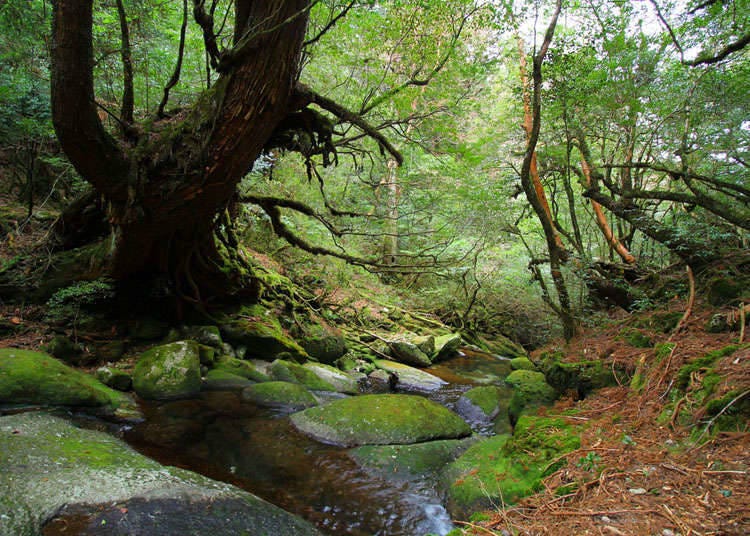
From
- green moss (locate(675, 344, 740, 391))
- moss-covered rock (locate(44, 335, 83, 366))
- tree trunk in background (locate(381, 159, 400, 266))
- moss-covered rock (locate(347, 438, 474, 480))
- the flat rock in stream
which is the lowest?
moss-covered rock (locate(347, 438, 474, 480))

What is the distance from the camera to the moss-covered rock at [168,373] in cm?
491

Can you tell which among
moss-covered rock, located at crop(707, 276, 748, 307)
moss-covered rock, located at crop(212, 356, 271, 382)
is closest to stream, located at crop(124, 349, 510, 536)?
moss-covered rock, located at crop(212, 356, 271, 382)

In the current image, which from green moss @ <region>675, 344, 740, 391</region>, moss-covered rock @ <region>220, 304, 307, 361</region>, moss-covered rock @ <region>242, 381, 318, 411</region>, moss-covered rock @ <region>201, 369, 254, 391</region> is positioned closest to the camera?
green moss @ <region>675, 344, 740, 391</region>

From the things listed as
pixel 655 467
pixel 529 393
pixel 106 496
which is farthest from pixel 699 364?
pixel 106 496

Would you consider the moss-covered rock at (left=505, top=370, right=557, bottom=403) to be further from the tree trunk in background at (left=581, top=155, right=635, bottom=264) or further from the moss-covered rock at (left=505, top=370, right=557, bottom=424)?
the tree trunk in background at (left=581, top=155, right=635, bottom=264)

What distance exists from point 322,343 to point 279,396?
275cm

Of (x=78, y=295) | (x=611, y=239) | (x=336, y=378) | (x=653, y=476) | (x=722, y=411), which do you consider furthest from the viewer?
(x=611, y=239)

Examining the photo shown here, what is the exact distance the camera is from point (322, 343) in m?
8.23

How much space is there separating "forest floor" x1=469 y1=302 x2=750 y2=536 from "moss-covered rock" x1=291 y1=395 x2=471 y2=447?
1.91 m

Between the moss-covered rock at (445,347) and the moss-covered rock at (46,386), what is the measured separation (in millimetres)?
7237

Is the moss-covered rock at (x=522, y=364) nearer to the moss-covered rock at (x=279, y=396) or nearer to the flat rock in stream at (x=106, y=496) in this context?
the moss-covered rock at (x=279, y=396)

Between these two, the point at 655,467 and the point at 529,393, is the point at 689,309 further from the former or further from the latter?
the point at 655,467

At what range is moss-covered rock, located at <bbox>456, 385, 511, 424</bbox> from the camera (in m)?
6.05

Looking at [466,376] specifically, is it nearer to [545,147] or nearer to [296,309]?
[296,309]
